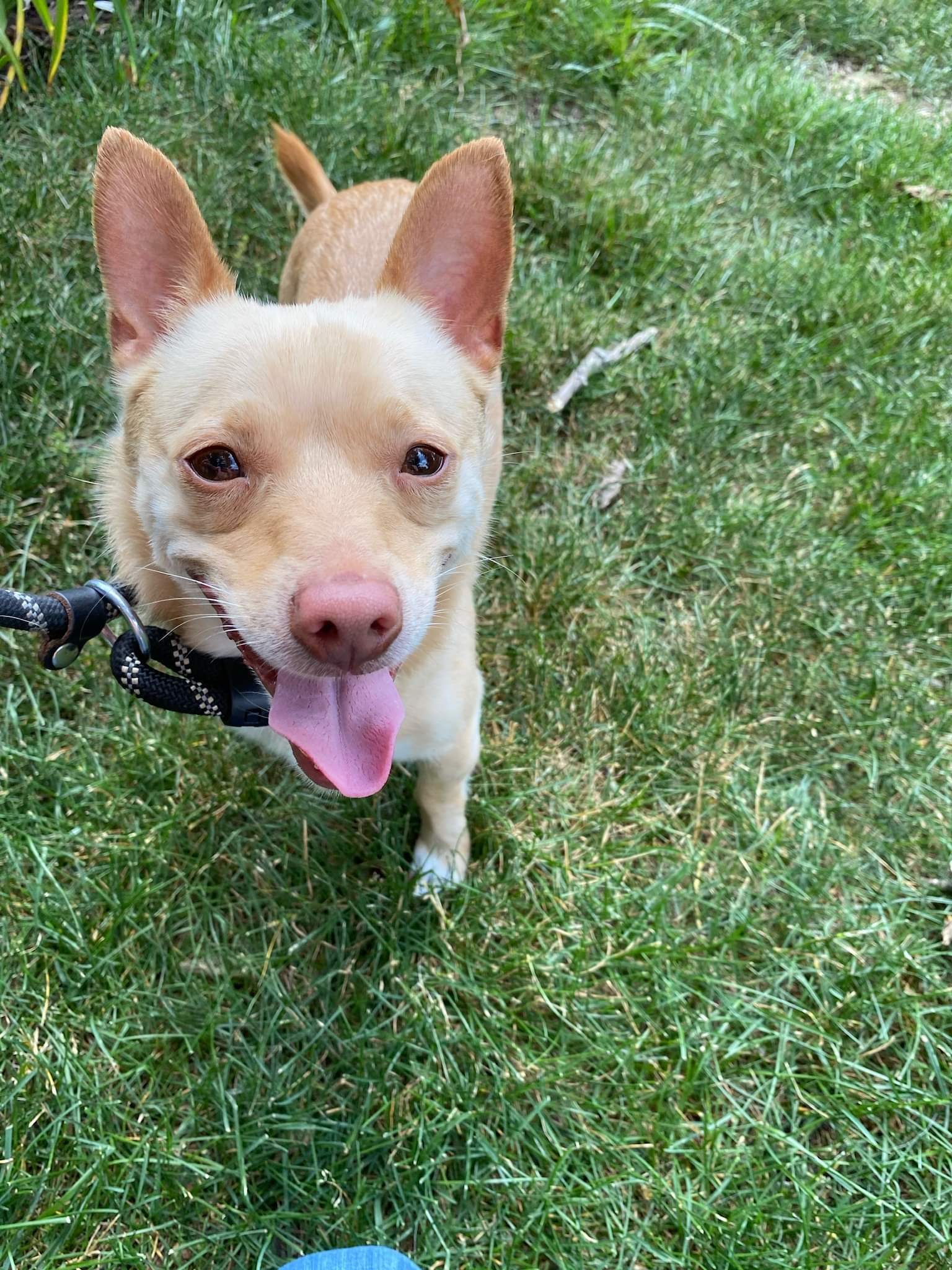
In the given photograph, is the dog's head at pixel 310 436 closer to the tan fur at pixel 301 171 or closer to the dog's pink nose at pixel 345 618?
the dog's pink nose at pixel 345 618

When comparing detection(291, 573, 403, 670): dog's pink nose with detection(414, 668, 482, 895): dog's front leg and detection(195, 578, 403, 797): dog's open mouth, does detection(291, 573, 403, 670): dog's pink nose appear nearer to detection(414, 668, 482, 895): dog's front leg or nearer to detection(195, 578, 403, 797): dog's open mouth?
detection(195, 578, 403, 797): dog's open mouth

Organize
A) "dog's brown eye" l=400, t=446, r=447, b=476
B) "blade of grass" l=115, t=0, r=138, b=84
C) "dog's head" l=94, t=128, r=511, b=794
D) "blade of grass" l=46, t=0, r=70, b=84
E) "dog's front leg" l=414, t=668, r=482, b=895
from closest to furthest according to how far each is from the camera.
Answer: "dog's head" l=94, t=128, r=511, b=794, "dog's brown eye" l=400, t=446, r=447, b=476, "dog's front leg" l=414, t=668, r=482, b=895, "blade of grass" l=46, t=0, r=70, b=84, "blade of grass" l=115, t=0, r=138, b=84

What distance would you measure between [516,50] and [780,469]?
305 centimetres

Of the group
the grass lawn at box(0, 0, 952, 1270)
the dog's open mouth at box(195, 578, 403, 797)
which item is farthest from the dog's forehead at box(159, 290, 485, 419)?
the grass lawn at box(0, 0, 952, 1270)

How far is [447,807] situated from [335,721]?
87 cm

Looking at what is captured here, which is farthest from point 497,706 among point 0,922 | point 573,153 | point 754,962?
point 573,153

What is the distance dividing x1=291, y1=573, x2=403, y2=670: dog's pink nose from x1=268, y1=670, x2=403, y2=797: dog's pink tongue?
227mm

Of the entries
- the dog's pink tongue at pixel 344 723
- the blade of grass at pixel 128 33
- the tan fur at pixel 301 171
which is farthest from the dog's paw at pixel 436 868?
the blade of grass at pixel 128 33

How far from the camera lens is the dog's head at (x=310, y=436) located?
1545 millimetres

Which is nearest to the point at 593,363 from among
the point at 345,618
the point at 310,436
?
the point at 310,436

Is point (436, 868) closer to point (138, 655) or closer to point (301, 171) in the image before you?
point (138, 655)

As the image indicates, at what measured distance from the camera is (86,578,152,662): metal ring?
5.99 feet

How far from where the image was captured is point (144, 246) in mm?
1864

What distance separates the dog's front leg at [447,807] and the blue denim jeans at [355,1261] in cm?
91
